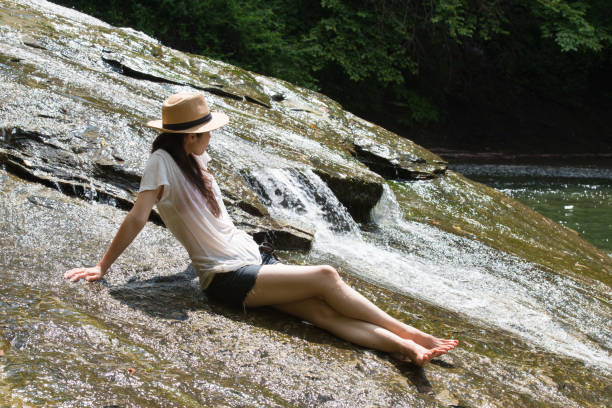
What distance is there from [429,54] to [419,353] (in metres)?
16.9

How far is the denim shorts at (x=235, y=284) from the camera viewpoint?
3.70 m

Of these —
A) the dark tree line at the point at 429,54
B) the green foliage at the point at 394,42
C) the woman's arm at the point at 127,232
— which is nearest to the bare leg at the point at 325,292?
the woman's arm at the point at 127,232

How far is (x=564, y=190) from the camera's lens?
13586 millimetres

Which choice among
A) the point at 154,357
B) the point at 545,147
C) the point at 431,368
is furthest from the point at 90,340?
the point at 545,147

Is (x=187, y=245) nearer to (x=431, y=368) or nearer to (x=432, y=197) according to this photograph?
(x=431, y=368)

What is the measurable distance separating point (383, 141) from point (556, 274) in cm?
387

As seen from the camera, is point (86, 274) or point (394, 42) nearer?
point (86, 274)

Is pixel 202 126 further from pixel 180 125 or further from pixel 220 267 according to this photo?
pixel 220 267

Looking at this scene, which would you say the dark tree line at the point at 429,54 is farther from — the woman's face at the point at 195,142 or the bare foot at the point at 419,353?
the bare foot at the point at 419,353

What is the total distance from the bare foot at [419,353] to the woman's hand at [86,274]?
70.7 inches

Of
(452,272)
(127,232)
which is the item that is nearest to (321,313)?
(127,232)

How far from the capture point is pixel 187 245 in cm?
375

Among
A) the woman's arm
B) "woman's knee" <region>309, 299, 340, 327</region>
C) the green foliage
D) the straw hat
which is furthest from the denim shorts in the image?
the green foliage

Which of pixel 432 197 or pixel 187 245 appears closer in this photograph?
pixel 187 245
